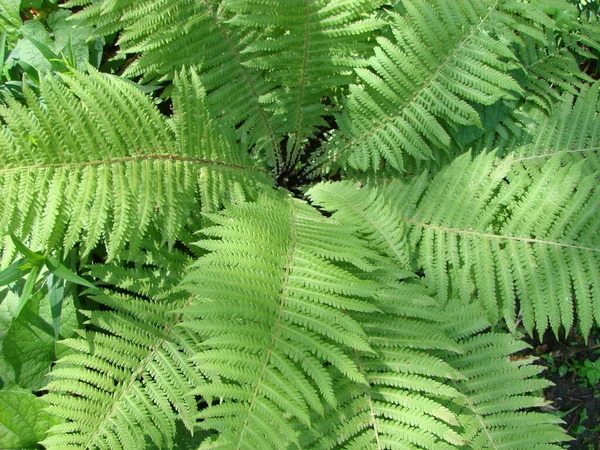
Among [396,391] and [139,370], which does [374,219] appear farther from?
[139,370]

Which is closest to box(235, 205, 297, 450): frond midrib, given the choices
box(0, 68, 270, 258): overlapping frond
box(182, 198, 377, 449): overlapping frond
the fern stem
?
box(182, 198, 377, 449): overlapping frond

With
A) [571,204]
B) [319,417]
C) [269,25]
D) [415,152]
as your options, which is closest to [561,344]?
[571,204]

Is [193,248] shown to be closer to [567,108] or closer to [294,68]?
[294,68]

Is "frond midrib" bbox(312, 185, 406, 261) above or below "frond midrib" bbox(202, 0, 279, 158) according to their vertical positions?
below

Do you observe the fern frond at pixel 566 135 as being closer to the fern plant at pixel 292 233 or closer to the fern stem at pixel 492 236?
the fern plant at pixel 292 233

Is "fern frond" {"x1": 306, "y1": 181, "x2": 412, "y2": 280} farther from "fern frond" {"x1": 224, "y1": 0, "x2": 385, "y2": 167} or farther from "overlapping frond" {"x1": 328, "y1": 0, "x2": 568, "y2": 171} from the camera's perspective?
"fern frond" {"x1": 224, "y1": 0, "x2": 385, "y2": 167}

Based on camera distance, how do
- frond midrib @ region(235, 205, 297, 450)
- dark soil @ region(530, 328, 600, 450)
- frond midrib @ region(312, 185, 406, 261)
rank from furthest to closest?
dark soil @ region(530, 328, 600, 450) → frond midrib @ region(312, 185, 406, 261) → frond midrib @ region(235, 205, 297, 450)

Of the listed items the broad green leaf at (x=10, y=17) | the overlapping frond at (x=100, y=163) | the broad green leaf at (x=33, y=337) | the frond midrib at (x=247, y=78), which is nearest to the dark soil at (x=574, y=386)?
the frond midrib at (x=247, y=78)
